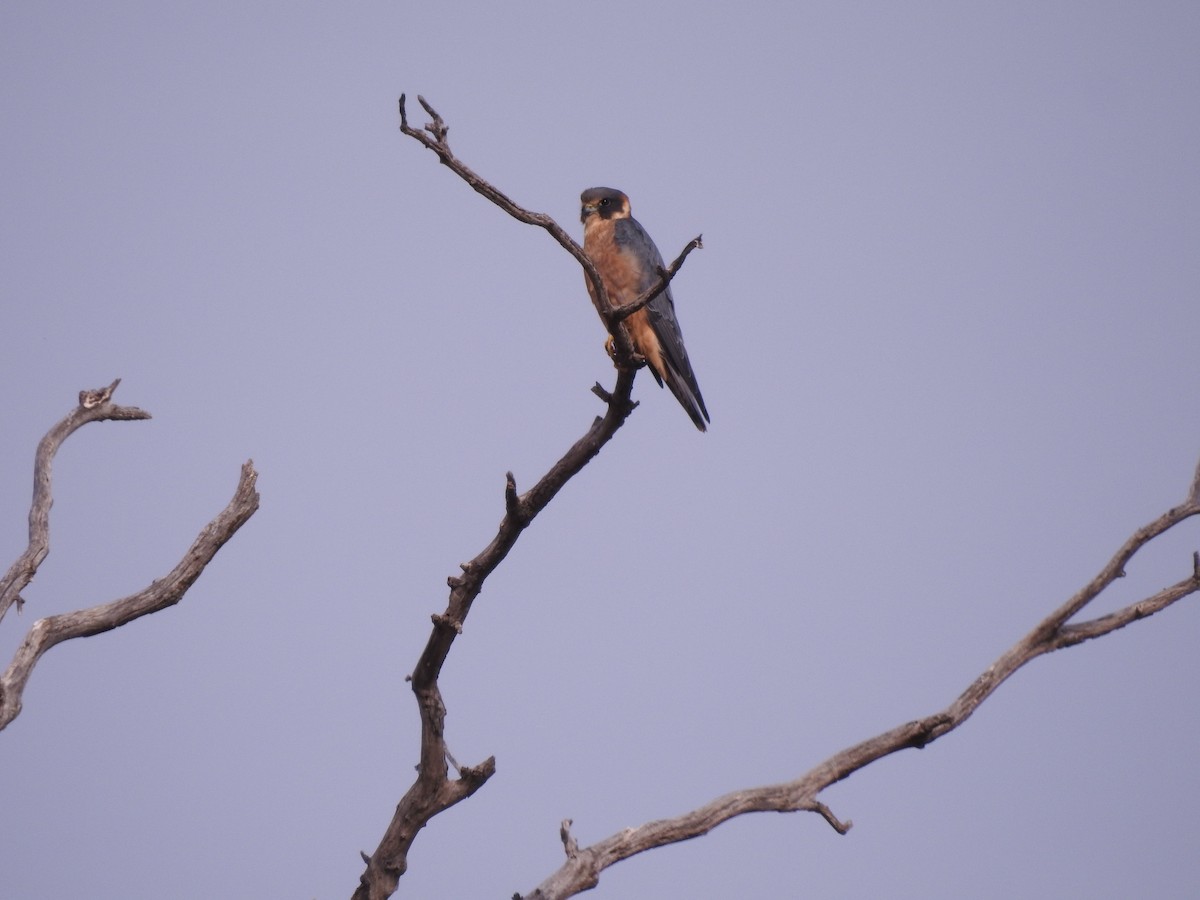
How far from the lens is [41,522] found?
156 inches

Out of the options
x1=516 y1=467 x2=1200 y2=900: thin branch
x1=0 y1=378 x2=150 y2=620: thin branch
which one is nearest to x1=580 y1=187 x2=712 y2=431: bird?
x1=516 y1=467 x2=1200 y2=900: thin branch

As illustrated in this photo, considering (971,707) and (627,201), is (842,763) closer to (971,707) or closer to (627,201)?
(971,707)

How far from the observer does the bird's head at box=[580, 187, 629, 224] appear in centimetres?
560

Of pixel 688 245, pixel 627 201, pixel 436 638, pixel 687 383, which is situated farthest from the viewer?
pixel 627 201

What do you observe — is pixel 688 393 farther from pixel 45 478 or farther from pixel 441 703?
pixel 45 478

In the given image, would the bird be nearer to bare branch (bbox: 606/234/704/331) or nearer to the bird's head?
the bird's head

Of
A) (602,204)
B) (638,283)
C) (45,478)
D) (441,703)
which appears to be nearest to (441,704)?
(441,703)

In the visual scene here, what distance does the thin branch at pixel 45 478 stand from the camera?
12.6ft

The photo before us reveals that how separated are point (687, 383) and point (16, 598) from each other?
2751 mm

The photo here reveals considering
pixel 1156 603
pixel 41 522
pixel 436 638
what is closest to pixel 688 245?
pixel 436 638

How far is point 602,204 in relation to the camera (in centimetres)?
561

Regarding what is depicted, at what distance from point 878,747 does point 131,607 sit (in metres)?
2.38

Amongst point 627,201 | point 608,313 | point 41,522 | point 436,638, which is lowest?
point 436,638

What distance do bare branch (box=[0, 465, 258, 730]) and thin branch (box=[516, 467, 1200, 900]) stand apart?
1.45 metres
